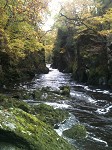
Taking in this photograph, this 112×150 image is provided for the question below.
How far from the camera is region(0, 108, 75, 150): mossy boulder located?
18.8 ft

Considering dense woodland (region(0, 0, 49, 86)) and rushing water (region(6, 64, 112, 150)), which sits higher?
dense woodland (region(0, 0, 49, 86))

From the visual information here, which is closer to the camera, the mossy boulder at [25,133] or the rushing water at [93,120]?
the mossy boulder at [25,133]

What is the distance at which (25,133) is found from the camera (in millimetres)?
5930

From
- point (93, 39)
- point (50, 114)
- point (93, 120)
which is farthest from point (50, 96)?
point (93, 39)

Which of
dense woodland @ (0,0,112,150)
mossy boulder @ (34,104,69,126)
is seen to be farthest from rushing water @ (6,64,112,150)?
mossy boulder @ (34,104,69,126)

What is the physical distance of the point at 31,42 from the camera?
68.2ft

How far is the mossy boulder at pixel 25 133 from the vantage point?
572 cm

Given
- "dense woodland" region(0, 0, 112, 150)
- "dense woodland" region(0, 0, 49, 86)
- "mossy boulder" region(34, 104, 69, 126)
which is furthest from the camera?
"dense woodland" region(0, 0, 49, 86)

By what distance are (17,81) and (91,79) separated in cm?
780

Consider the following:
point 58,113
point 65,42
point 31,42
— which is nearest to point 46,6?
point 58,113

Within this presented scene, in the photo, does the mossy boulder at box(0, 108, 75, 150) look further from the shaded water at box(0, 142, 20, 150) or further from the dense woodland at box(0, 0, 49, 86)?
the dense woodland at box(0, 0, 49, 86)

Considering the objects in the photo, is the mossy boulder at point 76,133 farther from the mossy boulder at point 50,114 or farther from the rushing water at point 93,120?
the mossy boulder at point 50,114

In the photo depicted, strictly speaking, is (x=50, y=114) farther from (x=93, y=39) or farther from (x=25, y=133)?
(x=93, y=39)

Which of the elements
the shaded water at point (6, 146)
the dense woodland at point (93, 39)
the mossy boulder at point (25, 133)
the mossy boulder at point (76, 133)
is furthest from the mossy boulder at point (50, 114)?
the dense woodland at point (93, 39)
